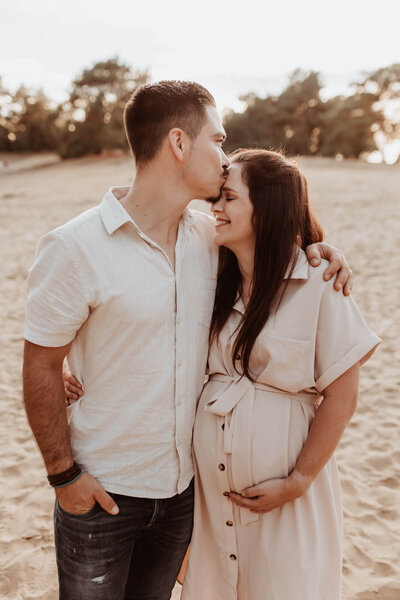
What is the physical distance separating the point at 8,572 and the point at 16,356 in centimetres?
365

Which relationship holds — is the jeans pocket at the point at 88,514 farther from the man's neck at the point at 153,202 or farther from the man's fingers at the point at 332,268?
the man's fingers at the point at 332,268

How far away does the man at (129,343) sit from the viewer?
66.7 inches

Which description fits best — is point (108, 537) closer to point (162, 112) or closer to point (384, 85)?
point (162, 112)

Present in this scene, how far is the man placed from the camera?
1695 millimetres

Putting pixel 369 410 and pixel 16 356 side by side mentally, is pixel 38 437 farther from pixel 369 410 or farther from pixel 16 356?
pixel 16 356

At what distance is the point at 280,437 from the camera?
72.1 inches

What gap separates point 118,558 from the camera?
1.86m

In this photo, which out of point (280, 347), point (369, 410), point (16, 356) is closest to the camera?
point (280, 347)

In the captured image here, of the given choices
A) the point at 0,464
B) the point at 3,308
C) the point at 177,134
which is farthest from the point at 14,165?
→ the point at 177,134

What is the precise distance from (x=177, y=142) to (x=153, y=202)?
243 mm

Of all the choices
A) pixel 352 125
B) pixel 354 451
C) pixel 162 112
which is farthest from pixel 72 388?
pixel 352 125

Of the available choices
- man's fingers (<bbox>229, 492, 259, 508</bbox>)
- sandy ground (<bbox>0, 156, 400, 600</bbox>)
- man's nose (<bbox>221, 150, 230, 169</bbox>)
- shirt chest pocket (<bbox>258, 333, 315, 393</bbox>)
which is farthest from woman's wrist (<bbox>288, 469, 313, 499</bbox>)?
sandy ground (<bbox>0, 156, 400, 600</bbox>)

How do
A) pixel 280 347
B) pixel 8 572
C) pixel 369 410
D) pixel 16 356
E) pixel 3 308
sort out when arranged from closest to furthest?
1. pixel 280 347
2. pixel 8 572
3. pixel 369 410
4. pixel 16 356
5. pixel 3 308

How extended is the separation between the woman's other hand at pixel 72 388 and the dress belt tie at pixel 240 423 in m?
0.49
